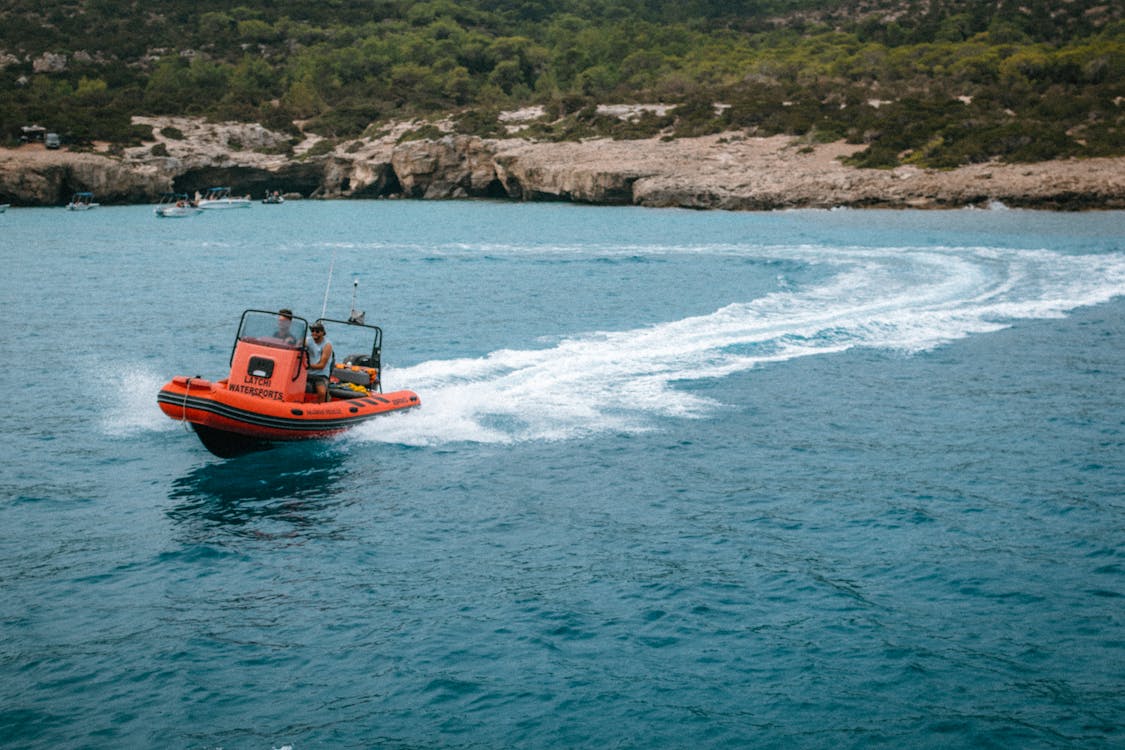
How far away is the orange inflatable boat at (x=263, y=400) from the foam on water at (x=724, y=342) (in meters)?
0.58

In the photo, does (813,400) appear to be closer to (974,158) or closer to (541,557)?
(541,557)

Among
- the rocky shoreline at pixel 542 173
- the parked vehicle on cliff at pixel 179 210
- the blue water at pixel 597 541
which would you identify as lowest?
the blue water at pixel 597 541

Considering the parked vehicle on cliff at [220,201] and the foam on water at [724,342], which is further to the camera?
the parked vehicle on cliff at [220,201]

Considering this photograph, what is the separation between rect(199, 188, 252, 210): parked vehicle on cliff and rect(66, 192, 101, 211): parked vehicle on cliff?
699cm

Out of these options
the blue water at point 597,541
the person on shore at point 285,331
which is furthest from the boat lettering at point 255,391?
the blue water at point 597,541

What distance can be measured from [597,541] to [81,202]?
6647 centimetres

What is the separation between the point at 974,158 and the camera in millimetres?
57594

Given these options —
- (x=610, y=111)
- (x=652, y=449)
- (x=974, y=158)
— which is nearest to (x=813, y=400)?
(x=652, y=449)

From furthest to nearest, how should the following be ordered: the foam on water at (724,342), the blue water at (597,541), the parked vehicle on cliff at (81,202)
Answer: the parked vehicle on cliff at (81,202) → the foam on water at (724,342) → the blue water at (597,541)

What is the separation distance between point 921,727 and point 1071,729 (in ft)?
3.66

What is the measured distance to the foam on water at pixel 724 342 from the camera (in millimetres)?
16203

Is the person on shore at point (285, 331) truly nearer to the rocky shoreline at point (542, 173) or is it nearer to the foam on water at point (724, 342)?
the foam on water at point (724, 342)

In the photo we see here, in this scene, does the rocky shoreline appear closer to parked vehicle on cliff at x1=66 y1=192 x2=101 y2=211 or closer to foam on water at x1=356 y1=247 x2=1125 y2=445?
parked vehicle on cliff at x1=66 y1=192 x2=101 y2=211

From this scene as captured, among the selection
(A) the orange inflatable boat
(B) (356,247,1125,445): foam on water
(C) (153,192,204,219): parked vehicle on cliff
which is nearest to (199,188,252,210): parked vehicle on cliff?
(C) (153,192,204,219): parked vehicle on cliff
